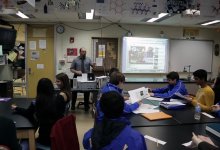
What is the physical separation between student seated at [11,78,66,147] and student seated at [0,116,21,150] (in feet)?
2.85

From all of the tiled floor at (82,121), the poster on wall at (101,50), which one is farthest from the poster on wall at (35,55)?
the tiled floor at (82,121)

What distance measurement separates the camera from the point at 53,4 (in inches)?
138

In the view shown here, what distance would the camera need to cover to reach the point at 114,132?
1.45 metres

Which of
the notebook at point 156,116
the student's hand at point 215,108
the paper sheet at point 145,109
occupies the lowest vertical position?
the notebook at point 156,116

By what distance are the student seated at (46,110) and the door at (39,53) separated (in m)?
4.60

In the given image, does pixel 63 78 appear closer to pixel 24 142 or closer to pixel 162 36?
pixel 24 142

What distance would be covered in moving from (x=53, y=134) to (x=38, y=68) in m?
5.35

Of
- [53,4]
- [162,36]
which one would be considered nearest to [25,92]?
[53,4]

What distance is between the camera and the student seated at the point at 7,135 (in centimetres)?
150

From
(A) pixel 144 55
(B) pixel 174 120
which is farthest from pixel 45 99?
(A) pixel 144 55

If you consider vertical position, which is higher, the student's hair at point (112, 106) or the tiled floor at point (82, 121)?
the student's hair at point (112, 106)

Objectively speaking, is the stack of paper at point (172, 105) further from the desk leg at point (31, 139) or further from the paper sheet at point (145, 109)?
the desk leg at point (31, 139)

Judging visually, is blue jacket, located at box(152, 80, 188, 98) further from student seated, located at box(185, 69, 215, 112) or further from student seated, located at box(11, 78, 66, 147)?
student seated, located at box(11, 78, 66, 147)

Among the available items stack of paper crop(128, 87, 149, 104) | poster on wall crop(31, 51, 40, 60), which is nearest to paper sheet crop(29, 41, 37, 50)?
poster on wall crop(31, 51, 40, 60)
